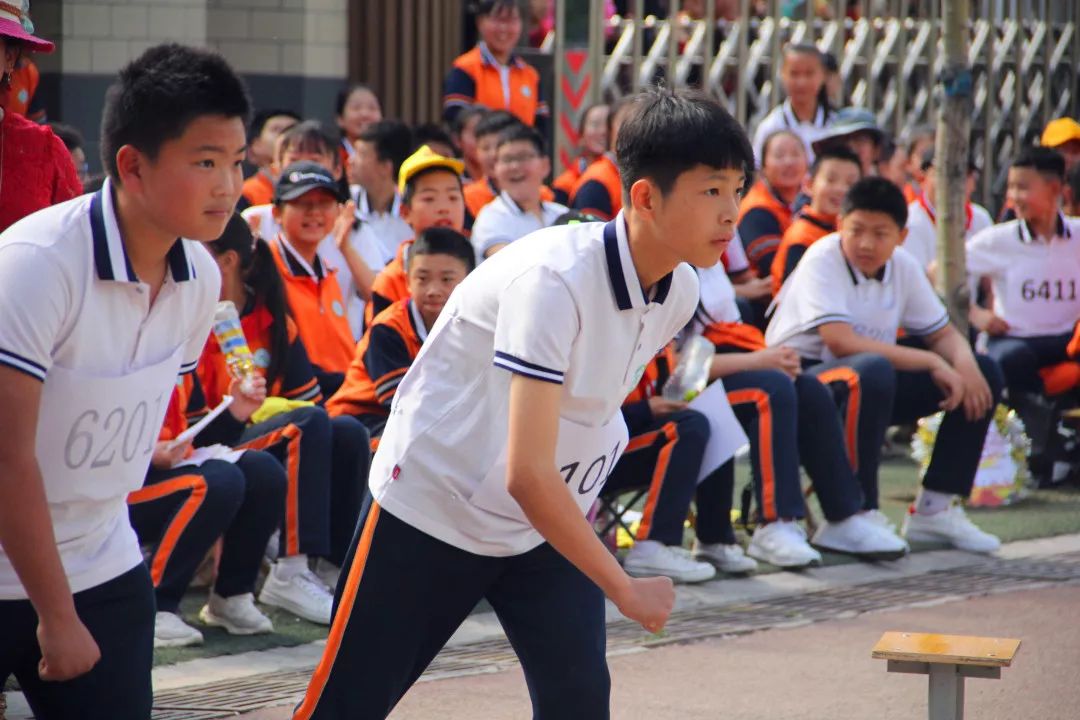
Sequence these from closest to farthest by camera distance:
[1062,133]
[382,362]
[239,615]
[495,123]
→ [239,615]
[382,362]
[495,123]
[1062,133]

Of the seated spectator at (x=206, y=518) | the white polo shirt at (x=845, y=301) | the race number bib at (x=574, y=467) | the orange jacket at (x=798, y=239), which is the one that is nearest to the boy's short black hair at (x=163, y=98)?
the race number bib at (x=574, y=467)

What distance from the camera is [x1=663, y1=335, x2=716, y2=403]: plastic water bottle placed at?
20.0 feet

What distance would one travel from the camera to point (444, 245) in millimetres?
5609

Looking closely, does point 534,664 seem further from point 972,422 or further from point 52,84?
point 52,84

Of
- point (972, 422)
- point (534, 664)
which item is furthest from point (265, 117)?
point (534, 664)

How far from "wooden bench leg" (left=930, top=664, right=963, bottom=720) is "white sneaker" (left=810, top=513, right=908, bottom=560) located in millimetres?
3008

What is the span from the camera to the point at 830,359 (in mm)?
6773

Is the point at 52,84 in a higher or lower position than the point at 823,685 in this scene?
higher

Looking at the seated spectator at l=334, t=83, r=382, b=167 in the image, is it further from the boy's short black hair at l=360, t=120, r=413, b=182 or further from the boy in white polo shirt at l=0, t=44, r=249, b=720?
the boy in white polo shirt at l=0, t=44, r=249, b=720

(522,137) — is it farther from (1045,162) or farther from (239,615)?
(239,615)

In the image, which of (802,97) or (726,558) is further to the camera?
(802,97)

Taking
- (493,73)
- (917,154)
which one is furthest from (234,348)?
(917,154)

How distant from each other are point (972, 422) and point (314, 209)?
2.89m

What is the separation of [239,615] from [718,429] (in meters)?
1.94
